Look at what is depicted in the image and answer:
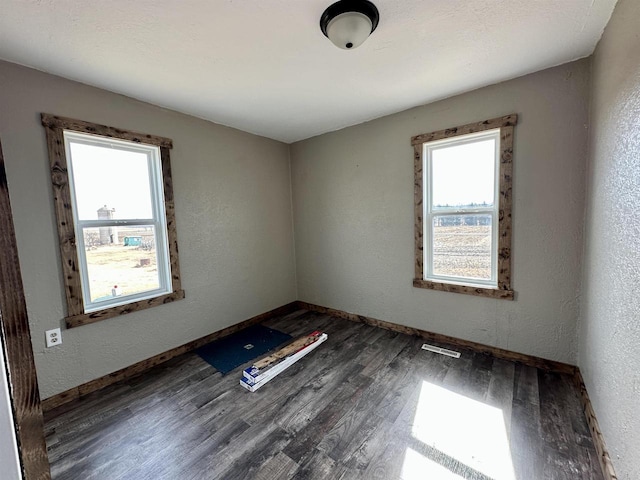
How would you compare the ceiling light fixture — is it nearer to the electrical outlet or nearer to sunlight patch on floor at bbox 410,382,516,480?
sunlight patch on floor at bbox 410,382,516,480

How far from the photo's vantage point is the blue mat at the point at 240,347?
255cm

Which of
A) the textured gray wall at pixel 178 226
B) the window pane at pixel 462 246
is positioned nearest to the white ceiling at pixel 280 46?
the textured gray wall at pixel 178 226

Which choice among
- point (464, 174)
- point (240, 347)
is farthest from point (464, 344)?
point (240, 347)

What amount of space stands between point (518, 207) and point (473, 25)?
1.43m

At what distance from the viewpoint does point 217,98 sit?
2432 millimetres

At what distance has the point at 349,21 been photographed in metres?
1.47

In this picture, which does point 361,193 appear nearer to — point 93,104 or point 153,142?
point 153,142

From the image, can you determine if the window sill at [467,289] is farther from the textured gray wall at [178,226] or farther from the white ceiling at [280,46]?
the textured gray wall at [178,226]

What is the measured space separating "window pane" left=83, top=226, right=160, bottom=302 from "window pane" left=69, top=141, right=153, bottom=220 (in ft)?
0.48

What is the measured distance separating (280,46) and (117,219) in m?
1.95

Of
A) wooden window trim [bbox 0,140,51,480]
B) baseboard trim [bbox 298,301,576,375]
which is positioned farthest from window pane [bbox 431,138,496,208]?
wooden window trim [bbox 0,140,51,480]

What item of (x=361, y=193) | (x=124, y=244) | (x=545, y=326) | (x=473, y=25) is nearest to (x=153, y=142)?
(x=124, y=244)

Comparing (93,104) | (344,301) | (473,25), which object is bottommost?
(344,301)

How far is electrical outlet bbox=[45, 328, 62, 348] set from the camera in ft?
6.48
